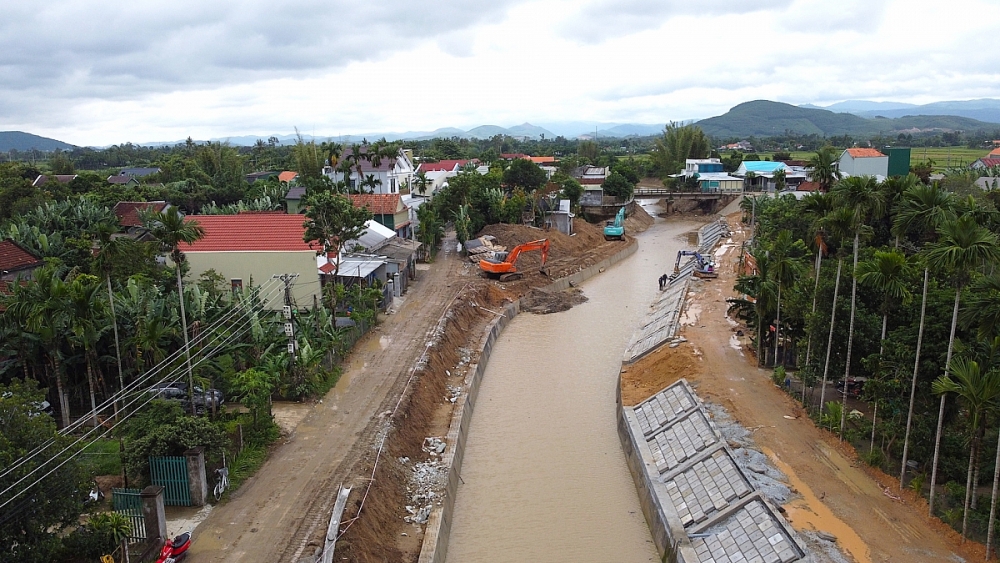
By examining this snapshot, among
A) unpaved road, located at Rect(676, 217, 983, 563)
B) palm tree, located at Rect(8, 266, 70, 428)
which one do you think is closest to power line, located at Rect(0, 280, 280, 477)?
palm tree, located at Rect(8, 266, 70, 428)

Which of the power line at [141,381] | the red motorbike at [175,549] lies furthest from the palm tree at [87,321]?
the red motorbike at [175,549]

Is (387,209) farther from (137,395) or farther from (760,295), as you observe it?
(760,295)

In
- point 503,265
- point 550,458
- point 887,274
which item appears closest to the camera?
point 887,274

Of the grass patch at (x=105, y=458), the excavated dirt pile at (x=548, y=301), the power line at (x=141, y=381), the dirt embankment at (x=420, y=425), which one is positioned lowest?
the excavated dirt pile at (x=548, y=301)

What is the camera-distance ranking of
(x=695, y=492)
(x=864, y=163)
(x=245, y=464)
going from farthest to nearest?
(x=864, y=163)
(x=245, y=464)
(x=695, y=492)

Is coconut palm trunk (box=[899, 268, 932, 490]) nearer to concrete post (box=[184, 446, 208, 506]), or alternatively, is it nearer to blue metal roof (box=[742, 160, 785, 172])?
concrete post (box=[184, 446, 208, 506])

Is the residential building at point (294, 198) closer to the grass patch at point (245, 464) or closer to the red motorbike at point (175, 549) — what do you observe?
the grass patch at point (245, 464)

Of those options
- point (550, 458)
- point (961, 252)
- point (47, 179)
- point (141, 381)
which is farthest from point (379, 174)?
point (961, 252)

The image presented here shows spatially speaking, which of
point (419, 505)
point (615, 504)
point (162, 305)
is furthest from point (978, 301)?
point (162, 305)
